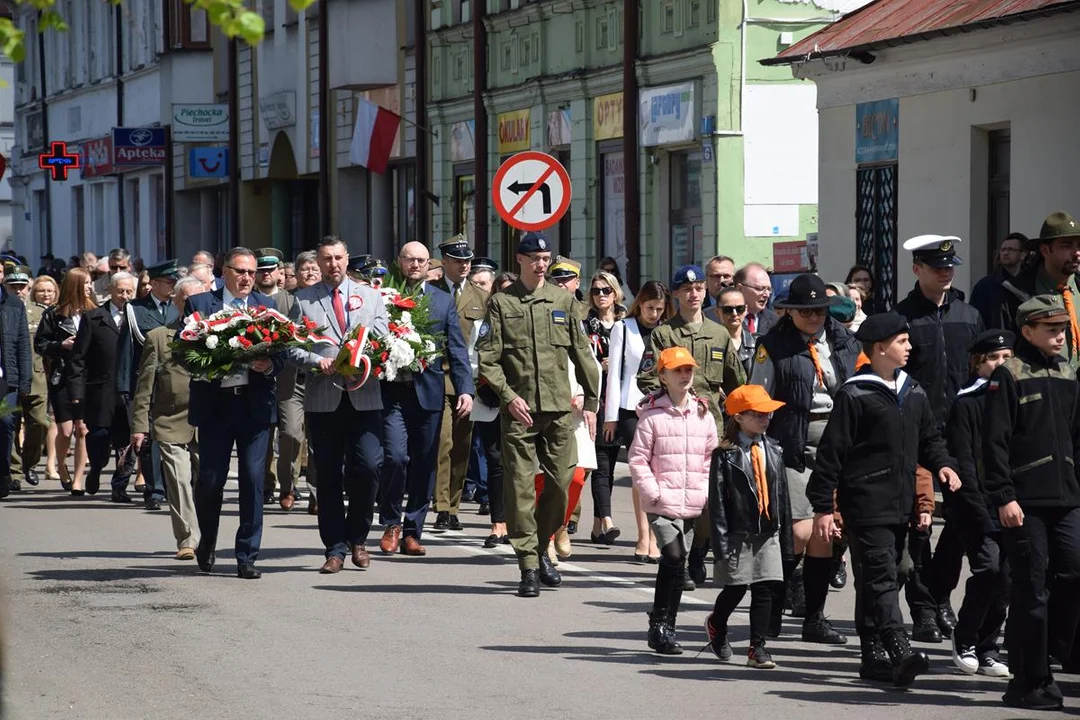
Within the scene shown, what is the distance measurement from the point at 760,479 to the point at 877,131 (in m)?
14.7

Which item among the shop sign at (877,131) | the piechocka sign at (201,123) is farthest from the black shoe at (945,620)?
the piechocka sign at (201,123)

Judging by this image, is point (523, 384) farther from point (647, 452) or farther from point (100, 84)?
point (100, 84)

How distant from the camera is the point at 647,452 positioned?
10297mm

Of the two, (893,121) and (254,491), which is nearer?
(254,491)

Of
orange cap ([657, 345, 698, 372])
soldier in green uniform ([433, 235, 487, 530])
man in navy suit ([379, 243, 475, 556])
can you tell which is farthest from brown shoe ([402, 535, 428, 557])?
orange cap ([657, 345, 698, 372])

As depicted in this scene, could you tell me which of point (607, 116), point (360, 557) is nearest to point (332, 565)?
point (360, 557)

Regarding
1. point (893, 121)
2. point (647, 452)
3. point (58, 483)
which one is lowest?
point (58, 483)

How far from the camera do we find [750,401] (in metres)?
9.61

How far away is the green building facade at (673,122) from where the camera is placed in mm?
26156

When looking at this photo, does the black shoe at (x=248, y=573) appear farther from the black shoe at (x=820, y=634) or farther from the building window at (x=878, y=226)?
the building window at (x=878, y=226)

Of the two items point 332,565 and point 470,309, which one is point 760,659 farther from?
point 470,309

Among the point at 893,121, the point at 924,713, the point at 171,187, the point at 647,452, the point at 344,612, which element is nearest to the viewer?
the point at 924,713

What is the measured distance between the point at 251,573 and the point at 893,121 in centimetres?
1263

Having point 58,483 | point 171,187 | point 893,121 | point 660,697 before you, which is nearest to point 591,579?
point 660,697
